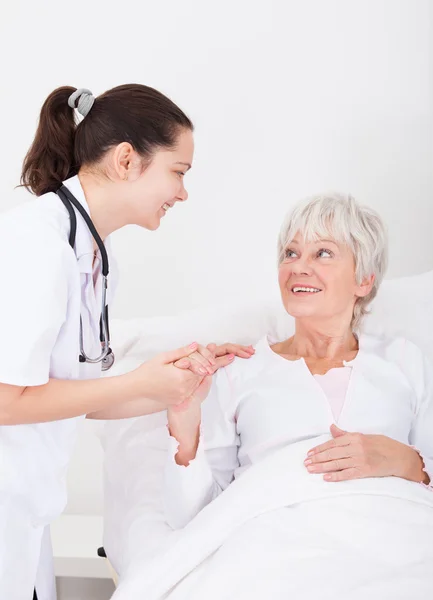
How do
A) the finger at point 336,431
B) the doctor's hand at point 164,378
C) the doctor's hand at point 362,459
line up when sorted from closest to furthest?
the doctor's hand at point 164,378 → the doctor's hand at point 362,459 → the finger at point 336,431

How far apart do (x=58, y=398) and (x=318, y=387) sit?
74cm

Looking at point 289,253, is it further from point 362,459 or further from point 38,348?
point 38,348

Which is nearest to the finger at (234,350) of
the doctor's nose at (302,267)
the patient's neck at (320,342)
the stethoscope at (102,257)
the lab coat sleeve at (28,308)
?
the patient's neck at (320,342)

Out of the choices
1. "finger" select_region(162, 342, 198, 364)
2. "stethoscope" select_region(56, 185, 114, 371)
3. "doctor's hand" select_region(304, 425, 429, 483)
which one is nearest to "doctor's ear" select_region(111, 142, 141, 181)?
"stethoscope" select_region(56, 185, 114, 371)

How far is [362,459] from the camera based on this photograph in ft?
5.48

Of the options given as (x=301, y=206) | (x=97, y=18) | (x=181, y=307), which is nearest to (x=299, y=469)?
(x=301, y=206)

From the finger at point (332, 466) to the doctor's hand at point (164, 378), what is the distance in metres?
0.35

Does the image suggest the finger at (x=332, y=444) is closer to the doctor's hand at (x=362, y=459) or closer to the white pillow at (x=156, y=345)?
the doctor's hand at (x=362, y=459)

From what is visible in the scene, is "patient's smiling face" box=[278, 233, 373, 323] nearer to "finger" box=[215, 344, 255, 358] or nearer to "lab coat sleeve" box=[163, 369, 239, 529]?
"finger" box=[215, 344, 255, 358]

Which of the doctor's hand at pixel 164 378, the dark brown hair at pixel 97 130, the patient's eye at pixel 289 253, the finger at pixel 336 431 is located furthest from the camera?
the patient's eye at pixel 289 253

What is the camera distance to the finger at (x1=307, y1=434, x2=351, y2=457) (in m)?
1.70

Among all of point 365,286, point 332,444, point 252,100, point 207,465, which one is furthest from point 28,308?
point 252,100

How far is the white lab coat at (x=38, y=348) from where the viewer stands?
1342 millimetres

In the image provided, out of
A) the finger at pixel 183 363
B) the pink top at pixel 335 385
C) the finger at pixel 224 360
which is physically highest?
the finger at pixel 183 363
